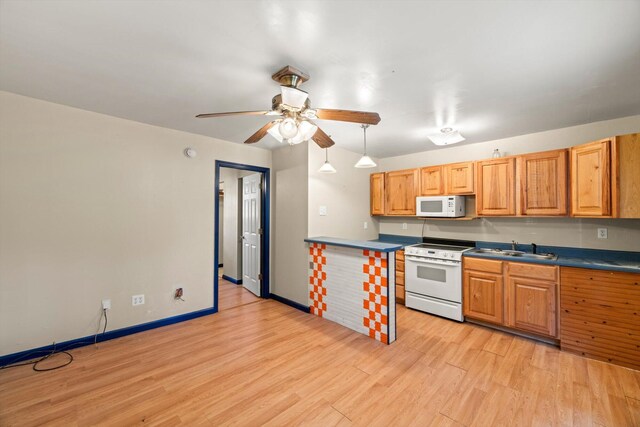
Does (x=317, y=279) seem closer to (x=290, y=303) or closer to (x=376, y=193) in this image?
(x=290, y=303)

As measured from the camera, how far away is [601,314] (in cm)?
238

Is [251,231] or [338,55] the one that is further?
[251,231]

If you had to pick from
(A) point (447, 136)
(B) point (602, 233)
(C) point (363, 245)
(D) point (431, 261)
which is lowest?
(D) point (431, 261)

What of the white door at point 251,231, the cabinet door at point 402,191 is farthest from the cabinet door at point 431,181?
the white door at point 251,231

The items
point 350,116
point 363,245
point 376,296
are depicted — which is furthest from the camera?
point 363,245

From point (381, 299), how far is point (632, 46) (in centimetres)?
259

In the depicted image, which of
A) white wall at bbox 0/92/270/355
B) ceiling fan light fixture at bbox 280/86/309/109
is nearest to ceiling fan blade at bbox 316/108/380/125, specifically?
ceiling fan light fixture at bbox 280/86/309/109

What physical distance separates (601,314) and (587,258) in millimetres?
757

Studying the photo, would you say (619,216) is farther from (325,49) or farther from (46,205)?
(46,205)

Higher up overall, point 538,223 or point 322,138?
point 322,138

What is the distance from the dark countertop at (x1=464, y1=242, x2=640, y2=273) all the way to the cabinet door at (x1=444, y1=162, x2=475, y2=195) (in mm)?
873

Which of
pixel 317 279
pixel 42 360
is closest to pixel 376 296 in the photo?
pixel 317 279

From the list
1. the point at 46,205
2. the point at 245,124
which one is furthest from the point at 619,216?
the point at 46,205

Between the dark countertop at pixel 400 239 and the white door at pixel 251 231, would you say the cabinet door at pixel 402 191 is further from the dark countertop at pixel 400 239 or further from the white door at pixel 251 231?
the white door at pixel 251 231
